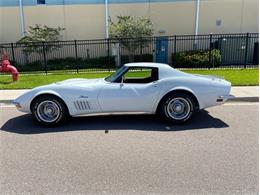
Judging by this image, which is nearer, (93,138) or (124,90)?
(93,138)

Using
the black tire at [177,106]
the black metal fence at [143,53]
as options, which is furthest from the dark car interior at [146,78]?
the black metal fence at [143,53]

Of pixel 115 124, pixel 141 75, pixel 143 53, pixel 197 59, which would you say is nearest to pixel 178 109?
pixel 141 75

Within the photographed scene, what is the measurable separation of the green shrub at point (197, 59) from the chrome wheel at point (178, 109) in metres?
11.3

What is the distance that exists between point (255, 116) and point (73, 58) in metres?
15.2

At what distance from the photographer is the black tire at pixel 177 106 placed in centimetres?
522

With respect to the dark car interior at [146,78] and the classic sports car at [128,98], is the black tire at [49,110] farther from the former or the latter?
the dark car interior at [146,78]

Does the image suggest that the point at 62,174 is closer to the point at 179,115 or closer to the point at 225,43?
the point at 179,115

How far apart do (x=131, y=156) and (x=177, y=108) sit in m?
1.80

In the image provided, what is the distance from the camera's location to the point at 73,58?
19.0 metres

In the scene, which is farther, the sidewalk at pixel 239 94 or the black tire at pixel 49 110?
the sidewalk at pixel 239 94

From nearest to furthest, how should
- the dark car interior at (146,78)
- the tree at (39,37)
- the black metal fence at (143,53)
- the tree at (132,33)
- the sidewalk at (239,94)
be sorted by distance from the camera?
1. the dark car interior at (146,78)
2. the sidewalk at (239,94)
3. the black metal fence at (143,53)
4. the tree at (132,33)
5. the tree at (39,37)

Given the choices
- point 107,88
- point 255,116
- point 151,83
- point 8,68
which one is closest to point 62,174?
point 107,88

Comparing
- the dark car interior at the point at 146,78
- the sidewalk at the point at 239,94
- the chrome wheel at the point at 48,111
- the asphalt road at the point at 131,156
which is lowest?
the asphalt road at the point at 131,156

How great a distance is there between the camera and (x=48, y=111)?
528 cm
